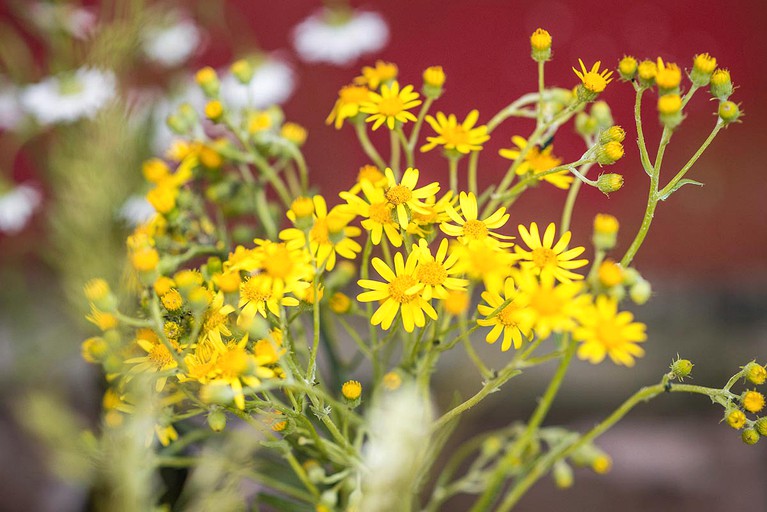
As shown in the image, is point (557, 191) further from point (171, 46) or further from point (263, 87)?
point (171, 46)

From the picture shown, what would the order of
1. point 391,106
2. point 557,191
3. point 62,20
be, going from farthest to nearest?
1. point 557,191
2. point 62,20
3. point 391,106

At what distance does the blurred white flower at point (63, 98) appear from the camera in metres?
0.76

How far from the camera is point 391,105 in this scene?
1.37ft

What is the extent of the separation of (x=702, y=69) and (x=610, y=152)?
8 centimetres

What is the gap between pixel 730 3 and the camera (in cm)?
106

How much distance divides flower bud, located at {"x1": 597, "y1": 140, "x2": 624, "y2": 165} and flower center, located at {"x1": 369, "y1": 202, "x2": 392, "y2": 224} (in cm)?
13

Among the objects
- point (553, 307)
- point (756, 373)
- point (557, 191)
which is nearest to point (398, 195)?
point (553, 307)

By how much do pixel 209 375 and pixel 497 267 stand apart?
0.51 ft

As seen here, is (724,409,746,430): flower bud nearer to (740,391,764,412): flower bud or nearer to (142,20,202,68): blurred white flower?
(740,391,764,412): flower bud

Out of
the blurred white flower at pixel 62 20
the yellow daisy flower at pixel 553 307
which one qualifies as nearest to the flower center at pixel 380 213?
the yellow daisy flower at pixel 553 307

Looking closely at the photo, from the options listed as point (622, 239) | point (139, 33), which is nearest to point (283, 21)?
point (622, 239)

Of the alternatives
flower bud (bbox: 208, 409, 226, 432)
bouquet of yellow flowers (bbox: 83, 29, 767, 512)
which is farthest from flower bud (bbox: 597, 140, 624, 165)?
flower bud (bbox: 208, 409, 226, 432)

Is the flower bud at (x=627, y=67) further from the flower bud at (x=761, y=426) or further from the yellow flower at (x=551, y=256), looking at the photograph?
the flower bud at (x=761, y=426)

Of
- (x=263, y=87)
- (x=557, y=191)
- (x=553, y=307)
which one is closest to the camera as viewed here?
(x=553, y=307)
